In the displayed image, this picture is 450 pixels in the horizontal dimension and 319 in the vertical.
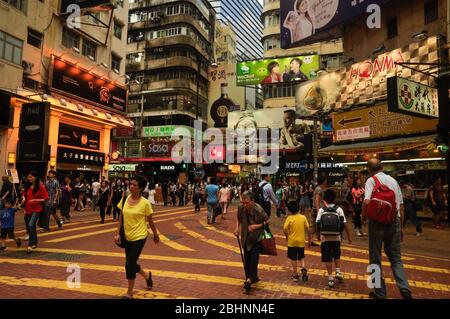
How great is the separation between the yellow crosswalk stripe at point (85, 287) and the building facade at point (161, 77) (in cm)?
3394

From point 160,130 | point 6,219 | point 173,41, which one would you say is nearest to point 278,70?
point 173,41

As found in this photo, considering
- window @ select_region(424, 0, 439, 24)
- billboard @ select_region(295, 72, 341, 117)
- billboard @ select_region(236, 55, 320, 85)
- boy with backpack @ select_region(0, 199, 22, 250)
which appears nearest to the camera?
boy with backpack @ select_region(0, 199, 22, 250)

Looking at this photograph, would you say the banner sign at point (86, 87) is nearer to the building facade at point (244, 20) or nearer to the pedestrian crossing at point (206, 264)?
the pedestrian crossing at point (206, 264)

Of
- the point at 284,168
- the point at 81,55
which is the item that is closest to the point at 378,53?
the point at 81,55

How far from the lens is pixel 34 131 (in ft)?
60.6

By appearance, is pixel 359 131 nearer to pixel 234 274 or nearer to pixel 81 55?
pixel 234 274

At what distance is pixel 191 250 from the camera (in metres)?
8.81

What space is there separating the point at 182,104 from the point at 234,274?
120 feet

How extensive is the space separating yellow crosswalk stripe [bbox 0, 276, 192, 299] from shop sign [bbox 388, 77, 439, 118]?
11039 mm

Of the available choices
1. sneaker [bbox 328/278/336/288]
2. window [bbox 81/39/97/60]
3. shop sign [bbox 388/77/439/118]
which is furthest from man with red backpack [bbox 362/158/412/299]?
window [bbox 81/39/97/60]

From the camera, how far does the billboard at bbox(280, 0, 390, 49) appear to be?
19297mm

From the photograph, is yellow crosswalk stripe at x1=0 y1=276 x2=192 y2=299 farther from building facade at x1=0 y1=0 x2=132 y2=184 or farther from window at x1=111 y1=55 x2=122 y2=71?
window at x1=111 y1=55 x2=122 y2=71

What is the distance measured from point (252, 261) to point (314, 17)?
797 inches

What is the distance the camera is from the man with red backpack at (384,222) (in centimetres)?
502
